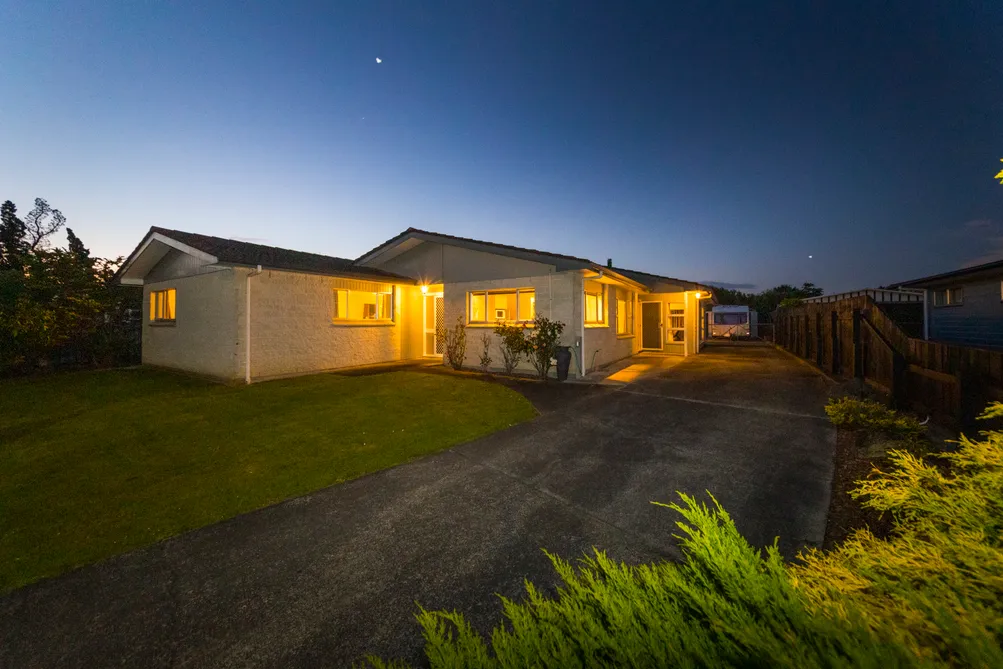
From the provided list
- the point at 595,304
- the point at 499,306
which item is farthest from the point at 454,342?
the point at 595,304

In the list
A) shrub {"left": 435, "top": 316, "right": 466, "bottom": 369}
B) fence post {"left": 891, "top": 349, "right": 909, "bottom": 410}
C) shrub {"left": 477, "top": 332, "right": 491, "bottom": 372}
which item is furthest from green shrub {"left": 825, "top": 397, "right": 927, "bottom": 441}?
shrub {"left": 435, "top": 316, "right": 466, "bottom": 369}

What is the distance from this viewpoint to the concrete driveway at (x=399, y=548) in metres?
2.12

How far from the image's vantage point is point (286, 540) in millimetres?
3100

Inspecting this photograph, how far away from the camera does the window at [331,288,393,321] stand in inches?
469

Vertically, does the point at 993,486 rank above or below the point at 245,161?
below

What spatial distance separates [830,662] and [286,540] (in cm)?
361

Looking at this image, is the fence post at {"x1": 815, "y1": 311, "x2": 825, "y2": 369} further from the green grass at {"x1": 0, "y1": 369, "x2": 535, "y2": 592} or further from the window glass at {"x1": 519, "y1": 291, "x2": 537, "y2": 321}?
the green grass at {"x1": 0, "y1": 369, "x2": 535, "y2": 592}

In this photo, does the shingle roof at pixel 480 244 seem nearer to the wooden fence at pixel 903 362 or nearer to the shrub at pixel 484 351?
the shrub at pixel 484 351

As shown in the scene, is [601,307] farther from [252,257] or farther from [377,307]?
[252,257]

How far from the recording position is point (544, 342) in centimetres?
1037

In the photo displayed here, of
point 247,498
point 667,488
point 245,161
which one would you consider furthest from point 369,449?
point 245,161

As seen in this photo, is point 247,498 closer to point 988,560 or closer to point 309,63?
point 988,560

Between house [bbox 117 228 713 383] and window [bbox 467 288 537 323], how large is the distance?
0.11 feet

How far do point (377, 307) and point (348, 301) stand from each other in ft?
3.55
